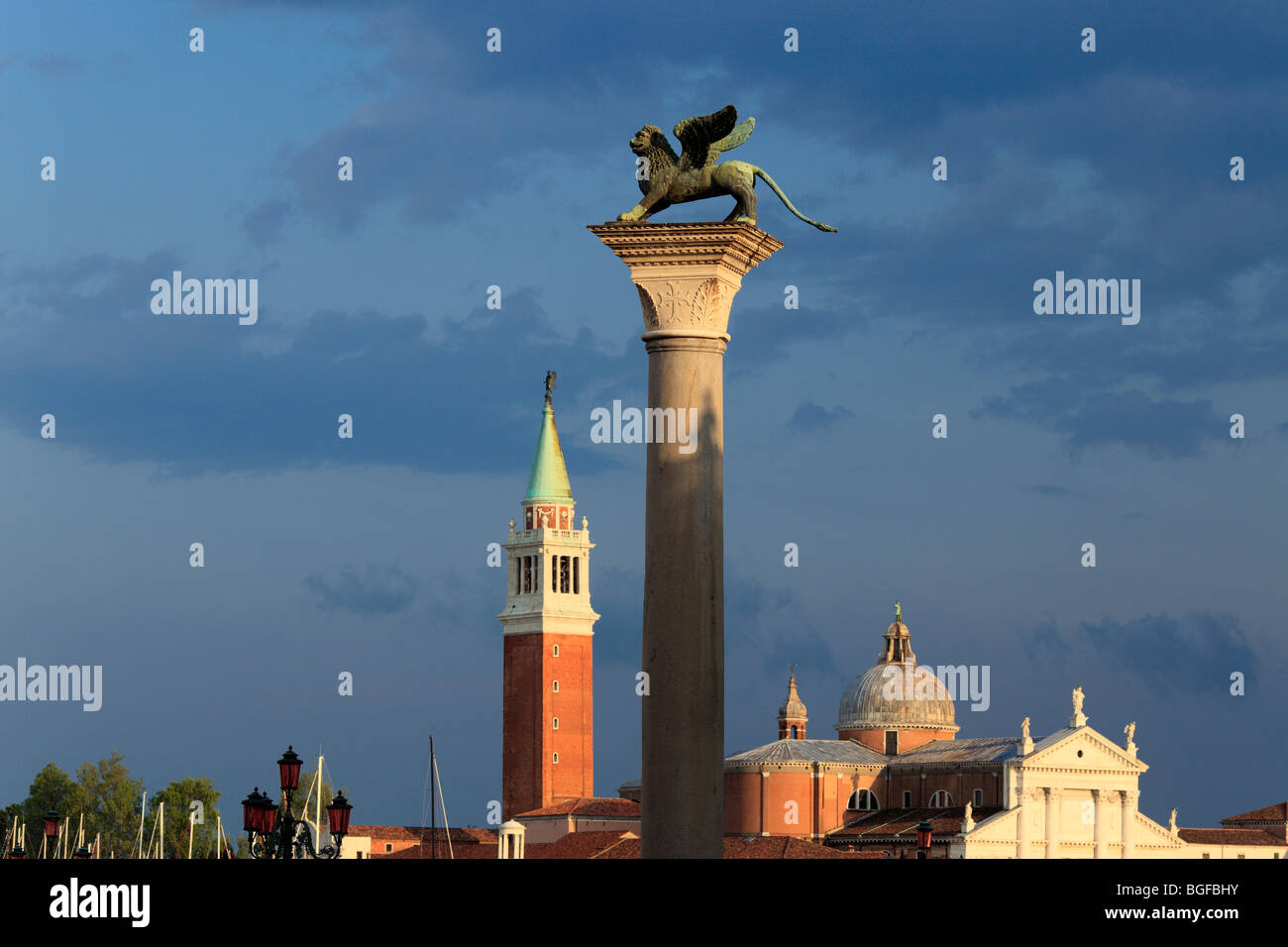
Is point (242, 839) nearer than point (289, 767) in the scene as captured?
No

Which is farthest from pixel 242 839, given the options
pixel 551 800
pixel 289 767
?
pixel 289 767

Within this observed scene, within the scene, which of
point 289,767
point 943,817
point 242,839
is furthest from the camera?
point 242,839

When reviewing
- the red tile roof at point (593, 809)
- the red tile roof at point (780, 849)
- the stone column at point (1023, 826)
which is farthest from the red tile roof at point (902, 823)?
the red tile roof at point (593, 809)

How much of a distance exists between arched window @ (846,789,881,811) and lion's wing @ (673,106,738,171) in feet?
283

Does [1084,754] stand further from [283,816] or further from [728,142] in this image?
[728,142]

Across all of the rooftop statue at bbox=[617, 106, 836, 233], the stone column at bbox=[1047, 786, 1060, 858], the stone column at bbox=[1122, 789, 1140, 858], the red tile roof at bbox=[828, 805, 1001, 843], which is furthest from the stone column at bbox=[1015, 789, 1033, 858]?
the rooftop statue at bbox=[617, 106, 836, 233]

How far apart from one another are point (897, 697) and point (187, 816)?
36777mm

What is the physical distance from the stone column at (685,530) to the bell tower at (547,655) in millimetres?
89064

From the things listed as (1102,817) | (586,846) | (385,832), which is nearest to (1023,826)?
(1102,817)

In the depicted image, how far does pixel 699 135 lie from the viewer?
18859mm
